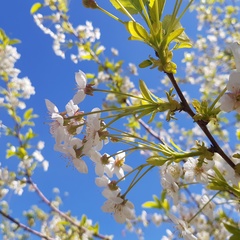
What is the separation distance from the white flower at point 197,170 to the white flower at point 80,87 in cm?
34

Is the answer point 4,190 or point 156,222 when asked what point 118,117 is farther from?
point 156,222

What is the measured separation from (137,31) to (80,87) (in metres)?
0.24

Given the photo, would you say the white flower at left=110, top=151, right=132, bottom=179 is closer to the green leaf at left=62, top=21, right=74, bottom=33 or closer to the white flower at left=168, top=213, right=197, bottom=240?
the white flower at left=168, top=213, right=197, bottom=240

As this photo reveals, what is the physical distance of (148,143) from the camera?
87cm

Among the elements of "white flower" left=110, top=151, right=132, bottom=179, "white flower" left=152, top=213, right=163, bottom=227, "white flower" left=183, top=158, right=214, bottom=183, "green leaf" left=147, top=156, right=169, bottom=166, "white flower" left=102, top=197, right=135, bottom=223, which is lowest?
"white flower" left=102, top=197, right=135, bottom=223

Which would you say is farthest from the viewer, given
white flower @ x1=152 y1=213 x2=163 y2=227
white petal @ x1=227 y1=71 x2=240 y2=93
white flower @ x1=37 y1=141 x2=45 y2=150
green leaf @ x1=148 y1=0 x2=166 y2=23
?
white flower @ x1=152 y1=213 x2=163 y2=227

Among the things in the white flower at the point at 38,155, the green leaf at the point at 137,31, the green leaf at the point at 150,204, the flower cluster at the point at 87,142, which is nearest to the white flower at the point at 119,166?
the flower cluster at the point at 87,142

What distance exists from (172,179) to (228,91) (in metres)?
0.30

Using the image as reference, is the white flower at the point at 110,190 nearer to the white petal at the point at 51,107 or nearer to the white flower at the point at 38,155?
the white petal at the point at 51,107

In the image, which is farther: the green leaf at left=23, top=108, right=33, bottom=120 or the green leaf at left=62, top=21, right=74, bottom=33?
the green leaf at left=62, top=21, right=74, bottom=33

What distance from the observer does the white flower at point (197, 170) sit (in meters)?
0.87

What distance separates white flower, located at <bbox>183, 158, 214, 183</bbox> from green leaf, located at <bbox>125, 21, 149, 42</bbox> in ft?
1.12

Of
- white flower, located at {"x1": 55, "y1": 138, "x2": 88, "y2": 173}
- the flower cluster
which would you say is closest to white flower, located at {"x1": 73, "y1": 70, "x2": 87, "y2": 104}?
the flower cluster

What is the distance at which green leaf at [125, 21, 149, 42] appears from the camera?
787 millimetres
